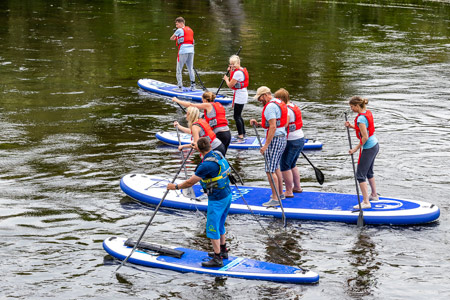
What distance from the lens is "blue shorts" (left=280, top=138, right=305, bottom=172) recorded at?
10640 mm

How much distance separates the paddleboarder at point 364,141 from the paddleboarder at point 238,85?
437 centimetres

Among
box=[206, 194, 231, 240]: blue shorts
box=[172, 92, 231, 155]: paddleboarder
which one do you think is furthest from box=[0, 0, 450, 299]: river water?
box=[172, 92, 231, 155]: paddleboarder

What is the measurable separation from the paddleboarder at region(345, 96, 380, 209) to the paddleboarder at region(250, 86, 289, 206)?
3.55ft

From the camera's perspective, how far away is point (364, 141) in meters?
10.0

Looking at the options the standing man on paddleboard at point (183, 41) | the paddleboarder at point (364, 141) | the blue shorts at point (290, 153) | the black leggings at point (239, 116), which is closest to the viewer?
the paddleboarder at point (364, 141)

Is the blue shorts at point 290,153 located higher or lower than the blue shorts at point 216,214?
higher

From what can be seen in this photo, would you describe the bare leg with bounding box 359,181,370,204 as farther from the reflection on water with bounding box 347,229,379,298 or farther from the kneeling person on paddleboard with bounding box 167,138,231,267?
the kneeling person on paddleboard with bounding box 167,138,231,267

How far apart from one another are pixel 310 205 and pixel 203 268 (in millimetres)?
2730

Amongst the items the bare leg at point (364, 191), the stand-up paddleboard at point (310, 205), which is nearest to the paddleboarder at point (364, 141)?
the bare leg at point (364, 191)

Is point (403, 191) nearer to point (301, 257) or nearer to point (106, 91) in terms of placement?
point (301, 257)

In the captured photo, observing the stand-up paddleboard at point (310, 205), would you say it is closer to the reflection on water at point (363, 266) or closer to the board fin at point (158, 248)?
the reflection on water at point (363, 266)

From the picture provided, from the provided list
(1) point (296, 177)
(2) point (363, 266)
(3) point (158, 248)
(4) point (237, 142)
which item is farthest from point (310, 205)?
(4) point (237, 142)

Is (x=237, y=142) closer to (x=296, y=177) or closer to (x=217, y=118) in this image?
(x=217, y=118)

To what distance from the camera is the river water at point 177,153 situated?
852 cm
